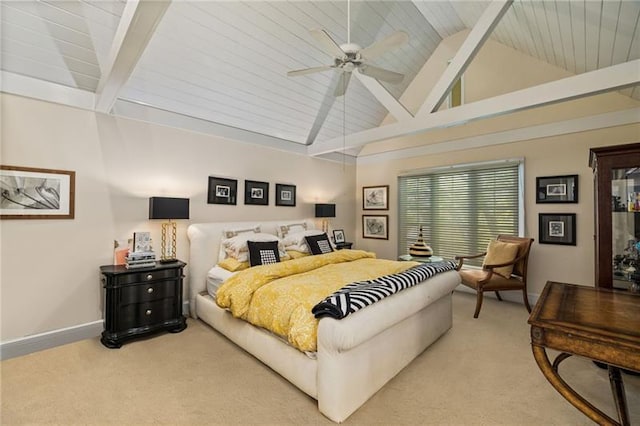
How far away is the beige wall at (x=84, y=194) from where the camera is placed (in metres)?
2.71

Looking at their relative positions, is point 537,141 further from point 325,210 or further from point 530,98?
point 325,210

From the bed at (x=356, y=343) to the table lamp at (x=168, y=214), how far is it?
850mm

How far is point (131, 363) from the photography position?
2.56m

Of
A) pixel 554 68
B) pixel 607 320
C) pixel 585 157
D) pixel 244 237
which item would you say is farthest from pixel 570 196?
pixel 244 237

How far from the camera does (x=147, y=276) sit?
3.04m

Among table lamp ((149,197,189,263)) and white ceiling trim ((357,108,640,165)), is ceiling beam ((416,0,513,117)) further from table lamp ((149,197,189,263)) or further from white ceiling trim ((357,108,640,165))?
table lamp ((149,197,189,263))

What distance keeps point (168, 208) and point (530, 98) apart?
3.96m

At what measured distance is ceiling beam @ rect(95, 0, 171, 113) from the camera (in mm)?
1692

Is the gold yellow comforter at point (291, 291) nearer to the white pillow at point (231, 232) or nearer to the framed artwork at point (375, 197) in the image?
the white pillow at point (231, 232)

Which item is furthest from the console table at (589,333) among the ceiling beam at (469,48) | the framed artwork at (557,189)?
the framed artwork at (557,189)

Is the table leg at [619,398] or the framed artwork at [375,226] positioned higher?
the framed artwork at [375,226]

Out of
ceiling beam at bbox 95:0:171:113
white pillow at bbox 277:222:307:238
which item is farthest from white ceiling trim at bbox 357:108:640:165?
ceiling beam at bbox 95:0:171:113

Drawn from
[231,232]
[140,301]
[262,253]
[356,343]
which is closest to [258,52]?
[231,232]

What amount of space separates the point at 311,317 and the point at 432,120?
2653 mm
